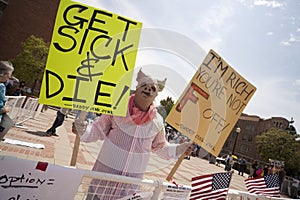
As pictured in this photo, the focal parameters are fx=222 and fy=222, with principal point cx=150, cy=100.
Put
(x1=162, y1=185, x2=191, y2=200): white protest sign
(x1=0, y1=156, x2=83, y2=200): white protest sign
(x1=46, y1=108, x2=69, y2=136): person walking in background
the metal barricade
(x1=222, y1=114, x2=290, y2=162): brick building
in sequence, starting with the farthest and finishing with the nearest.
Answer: (x1=222, y1=114, x2=290, y2=162): brick building < (x1=46, y1=108, x2=69, y2=136): person walking in background < the metal barricade < (x1=162, y1=185, x2=191, y2=200): white protest sign < (x1=0, y1=156, x2=83, y2=200): white protest sign

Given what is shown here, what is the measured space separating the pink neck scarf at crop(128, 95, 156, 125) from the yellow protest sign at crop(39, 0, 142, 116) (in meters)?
0.10

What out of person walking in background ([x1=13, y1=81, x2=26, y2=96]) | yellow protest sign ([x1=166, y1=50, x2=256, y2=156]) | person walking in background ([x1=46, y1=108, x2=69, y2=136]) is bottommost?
person walking in background ([x1=46, y1=108, x2=69, y2=136])

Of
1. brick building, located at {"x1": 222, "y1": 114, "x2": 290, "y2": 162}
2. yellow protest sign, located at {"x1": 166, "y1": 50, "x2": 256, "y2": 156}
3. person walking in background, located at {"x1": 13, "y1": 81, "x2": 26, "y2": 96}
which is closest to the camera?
yellow protest sign, located at {"x1": 166, "y1": 50, "x2": 256, "y2": 156}

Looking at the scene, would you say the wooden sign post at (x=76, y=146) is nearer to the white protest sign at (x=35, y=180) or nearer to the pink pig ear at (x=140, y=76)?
the white protest sign at (x=35, y=180)

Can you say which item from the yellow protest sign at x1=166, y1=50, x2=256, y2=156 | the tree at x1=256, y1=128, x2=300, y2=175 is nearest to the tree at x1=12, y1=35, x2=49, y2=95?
the yellow protest sign at x1=166, y1=50, x2=256, y2=156

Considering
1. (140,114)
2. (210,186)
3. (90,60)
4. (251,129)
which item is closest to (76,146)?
(140,114)

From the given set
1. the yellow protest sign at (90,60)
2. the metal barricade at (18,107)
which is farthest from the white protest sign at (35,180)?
the metal barricade at (18,107)

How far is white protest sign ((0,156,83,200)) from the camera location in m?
1.24

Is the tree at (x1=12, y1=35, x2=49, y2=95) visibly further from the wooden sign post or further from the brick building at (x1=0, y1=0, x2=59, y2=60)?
the wooden sign post

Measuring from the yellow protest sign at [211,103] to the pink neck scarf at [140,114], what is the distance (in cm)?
41

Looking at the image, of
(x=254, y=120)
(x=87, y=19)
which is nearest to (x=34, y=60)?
(x=87, y=19)

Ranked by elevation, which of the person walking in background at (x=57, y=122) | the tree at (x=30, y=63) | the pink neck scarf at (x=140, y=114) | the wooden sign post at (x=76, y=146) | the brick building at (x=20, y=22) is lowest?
the person walking in background at (x=57, y=122)

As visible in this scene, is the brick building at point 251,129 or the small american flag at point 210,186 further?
the brick building at point 251,129

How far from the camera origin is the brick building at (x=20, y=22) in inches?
1271
